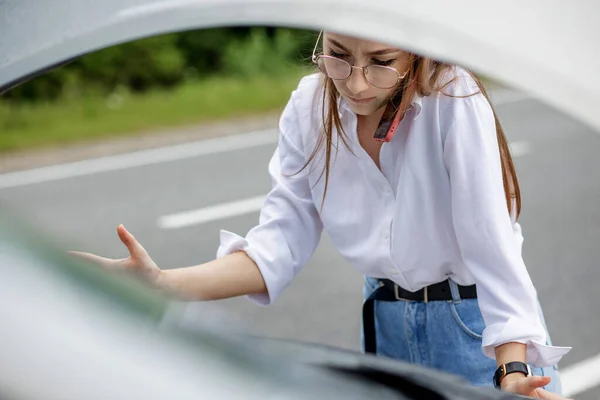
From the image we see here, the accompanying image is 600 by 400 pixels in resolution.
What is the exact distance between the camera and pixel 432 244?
1728 mm

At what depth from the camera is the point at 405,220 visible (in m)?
1.72

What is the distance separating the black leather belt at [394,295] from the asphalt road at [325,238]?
152 cm

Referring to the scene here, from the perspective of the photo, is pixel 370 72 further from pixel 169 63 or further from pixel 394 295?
pixel 169 63

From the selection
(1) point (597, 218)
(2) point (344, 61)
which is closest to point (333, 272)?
(1) point (597, 218)

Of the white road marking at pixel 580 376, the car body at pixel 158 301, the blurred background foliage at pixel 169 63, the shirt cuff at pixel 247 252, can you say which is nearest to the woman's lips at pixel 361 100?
the shirt cuff at pixel 247 252

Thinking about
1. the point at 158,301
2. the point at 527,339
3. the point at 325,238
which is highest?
the point at 325,238

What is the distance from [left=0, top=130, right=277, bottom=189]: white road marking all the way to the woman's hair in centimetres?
517

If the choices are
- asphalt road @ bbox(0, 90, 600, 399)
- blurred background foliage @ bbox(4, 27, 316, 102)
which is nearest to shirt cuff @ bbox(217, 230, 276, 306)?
asphalt road @ bbox(0, 90, 600, 399)

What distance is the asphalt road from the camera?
4391mm

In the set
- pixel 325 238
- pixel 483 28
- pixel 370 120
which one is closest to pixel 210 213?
pixel 325 238

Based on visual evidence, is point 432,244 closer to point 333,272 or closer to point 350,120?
point 350,120

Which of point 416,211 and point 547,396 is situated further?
point 416,211

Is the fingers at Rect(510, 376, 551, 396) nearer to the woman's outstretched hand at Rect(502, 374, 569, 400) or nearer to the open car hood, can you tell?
the woman's outstretched hand at Rect(502, 374, 569, 400)

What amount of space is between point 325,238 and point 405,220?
3.88 m
